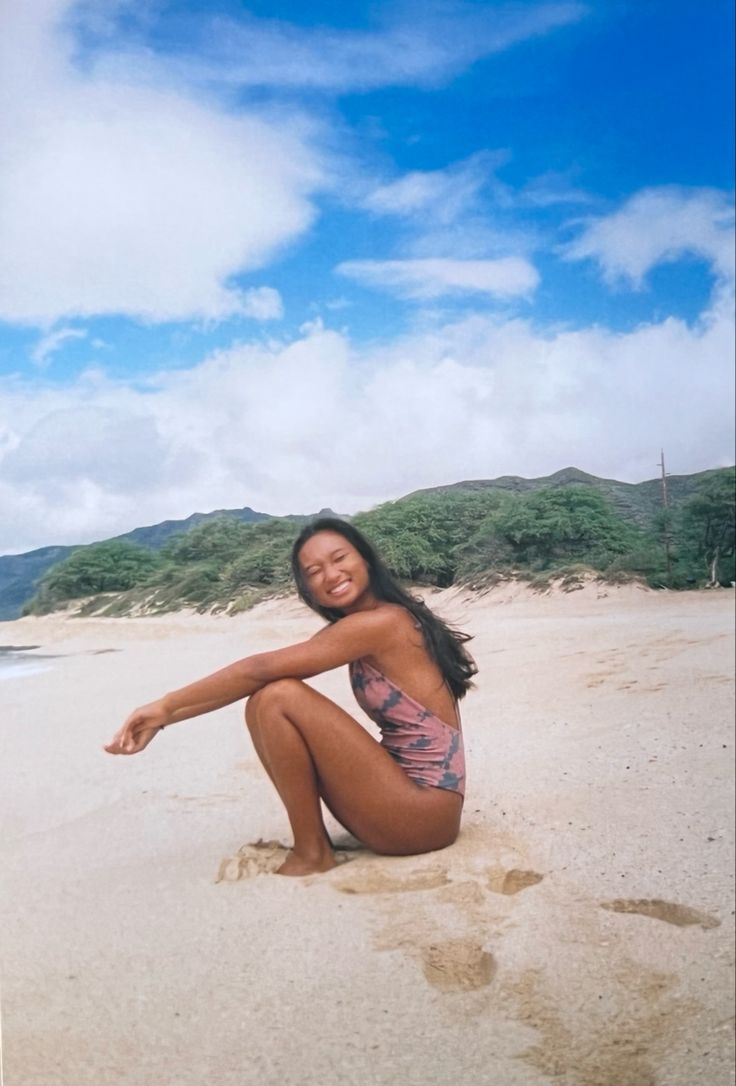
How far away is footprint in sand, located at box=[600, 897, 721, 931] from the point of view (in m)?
1.97

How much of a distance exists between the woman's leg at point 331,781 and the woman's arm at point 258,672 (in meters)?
0.04

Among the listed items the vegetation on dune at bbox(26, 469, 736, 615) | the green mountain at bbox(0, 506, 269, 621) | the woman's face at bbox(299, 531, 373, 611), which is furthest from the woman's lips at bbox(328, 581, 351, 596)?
the green mountain at bbox(0, 506, 269, 621)

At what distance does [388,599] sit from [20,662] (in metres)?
0.68

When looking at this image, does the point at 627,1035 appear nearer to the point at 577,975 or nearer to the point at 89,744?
the point at 577,975

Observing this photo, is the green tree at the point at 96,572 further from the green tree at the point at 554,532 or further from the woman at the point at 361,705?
the green tree at the point at 554,532

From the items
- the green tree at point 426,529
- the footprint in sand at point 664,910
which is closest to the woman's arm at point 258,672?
the green tree at point 426,529

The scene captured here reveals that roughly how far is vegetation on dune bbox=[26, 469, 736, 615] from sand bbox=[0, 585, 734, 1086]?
54mm

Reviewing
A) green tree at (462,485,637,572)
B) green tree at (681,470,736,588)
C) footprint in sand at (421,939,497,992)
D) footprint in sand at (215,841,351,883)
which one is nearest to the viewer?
footprint in sand at (421,939,497,992)

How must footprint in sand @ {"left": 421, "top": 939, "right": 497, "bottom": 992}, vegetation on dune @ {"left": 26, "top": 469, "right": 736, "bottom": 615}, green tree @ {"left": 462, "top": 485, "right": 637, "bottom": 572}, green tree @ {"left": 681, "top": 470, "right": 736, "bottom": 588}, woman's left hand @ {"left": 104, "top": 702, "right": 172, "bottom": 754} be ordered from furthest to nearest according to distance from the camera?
green tree @ {"left": 681, "top": 470, "right": 736, "bottom": 588} < green tree @ {"left": 462, "top": 485, "right": 637, "bottom": 572} < vegetation on dune @ {"left": 26, "top": 469, "right": 736, "bottom": 615} < footprint in sand @ {"left": 421, "top": 939, "right": 497, "bottom": 992} < woman's left hand @ {"left": 104, "top": 702, "right": 172, "bottom": 754}

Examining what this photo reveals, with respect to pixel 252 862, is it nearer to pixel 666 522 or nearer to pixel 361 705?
pixel 361 705

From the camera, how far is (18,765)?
179 centimetres

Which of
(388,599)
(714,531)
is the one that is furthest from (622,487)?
(388,599)

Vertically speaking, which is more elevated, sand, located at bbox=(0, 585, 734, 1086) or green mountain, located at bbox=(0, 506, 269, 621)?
green mountain, located at bbox=(0, 506, 269, 621)

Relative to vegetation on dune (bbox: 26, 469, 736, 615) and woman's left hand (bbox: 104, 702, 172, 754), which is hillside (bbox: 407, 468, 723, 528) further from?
woman's left hand (bbox: 104, 702, 172, 754)
